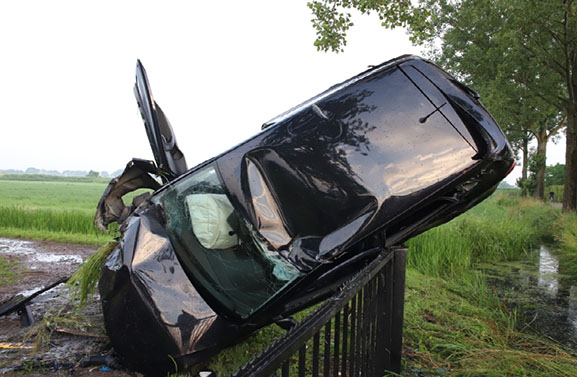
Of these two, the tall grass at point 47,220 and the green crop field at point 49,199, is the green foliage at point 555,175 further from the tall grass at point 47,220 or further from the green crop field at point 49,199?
the tall grass at point 47,220

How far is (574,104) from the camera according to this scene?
43.7 ft

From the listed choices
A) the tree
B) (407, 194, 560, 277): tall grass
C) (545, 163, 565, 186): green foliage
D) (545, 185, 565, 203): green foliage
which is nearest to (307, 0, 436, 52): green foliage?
the tree

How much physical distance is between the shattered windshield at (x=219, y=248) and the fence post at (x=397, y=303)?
750 mm

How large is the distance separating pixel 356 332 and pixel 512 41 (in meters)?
13.7

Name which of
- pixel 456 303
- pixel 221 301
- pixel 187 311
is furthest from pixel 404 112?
pixel 456 303

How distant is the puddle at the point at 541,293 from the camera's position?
3895 millimetres

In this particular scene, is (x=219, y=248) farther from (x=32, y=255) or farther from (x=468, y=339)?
(x=32, y=255)

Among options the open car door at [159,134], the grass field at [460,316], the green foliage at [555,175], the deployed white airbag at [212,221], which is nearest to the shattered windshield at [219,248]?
the deployed white airbag at [212,221]

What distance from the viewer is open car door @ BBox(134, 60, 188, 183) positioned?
3.49 m

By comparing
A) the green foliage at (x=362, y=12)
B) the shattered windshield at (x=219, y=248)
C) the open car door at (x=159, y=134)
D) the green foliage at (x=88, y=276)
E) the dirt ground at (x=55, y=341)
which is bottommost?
the dirt ground at (x=55, y=341)

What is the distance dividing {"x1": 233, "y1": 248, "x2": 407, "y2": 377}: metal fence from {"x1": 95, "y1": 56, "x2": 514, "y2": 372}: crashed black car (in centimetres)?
27

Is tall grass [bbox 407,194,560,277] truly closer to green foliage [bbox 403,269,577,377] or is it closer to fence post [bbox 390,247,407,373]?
green foliage [bbox 403,269,577,377]

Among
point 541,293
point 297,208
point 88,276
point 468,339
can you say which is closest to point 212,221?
point 297,208

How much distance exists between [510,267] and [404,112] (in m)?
6.18
